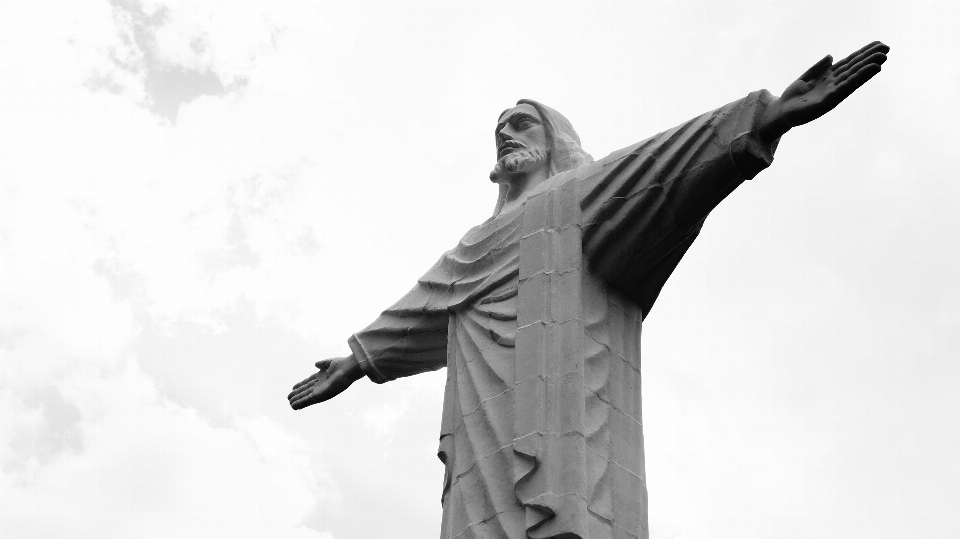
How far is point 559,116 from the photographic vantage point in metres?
14.5

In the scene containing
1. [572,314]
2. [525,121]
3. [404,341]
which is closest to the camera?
[572,314]

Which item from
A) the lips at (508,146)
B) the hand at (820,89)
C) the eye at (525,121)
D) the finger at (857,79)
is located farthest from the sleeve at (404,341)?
the finger at (857,79)

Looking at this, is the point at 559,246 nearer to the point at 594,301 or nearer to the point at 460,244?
the point at 594,301

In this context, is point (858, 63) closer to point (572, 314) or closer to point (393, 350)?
point (572, 314)

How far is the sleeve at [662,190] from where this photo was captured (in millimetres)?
11734

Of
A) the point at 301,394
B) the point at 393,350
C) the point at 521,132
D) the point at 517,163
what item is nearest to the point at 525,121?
the point at 521,132

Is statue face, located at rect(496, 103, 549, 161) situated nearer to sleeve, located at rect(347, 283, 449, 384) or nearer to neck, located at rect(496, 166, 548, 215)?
neck, located at rect(496, 166, 548, 215)

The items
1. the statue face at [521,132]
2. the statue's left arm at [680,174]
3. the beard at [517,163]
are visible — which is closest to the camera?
the statue's left arm at [680,174]

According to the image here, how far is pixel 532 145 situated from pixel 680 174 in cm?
252

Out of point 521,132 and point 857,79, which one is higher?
point 521,132

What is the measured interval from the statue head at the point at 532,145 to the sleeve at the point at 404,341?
4.42 feet

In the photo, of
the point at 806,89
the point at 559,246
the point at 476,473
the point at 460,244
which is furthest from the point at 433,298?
the point at 806,89

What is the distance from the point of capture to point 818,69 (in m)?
11.4

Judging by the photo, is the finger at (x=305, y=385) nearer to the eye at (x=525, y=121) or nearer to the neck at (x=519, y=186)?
the neck at (x=519, y=186)
